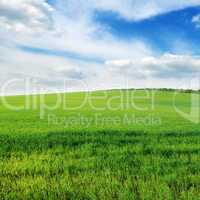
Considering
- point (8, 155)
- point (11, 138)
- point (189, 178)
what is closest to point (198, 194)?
point (189, 178)

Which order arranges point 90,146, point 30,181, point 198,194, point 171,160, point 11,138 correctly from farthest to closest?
1. point 11,138
2. point 90,146
3. point 171,160
4. point 30,181
5. point 198,194

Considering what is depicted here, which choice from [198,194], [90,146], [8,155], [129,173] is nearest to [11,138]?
[8,155]

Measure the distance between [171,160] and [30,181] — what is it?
3702mm

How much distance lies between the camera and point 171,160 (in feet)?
24.5

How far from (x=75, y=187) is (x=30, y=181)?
102 cm

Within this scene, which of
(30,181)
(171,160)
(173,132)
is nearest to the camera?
(30,181)

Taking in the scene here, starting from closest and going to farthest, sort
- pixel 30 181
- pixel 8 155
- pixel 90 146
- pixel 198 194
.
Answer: pixel 198 194 < pixel 30 181 < pixel 8 155 < pixel 90 146

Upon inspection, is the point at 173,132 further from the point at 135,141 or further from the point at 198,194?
the point at 198,194

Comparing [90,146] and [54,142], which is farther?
[54,142]

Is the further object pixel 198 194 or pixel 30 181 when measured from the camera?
pixel 30 181

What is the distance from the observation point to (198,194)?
5.16 meters

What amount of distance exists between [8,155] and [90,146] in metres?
2.58

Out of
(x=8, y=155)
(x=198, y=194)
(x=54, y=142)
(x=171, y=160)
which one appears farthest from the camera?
(x=54, y=142)

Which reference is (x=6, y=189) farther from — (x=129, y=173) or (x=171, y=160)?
(x=171, y=160)
